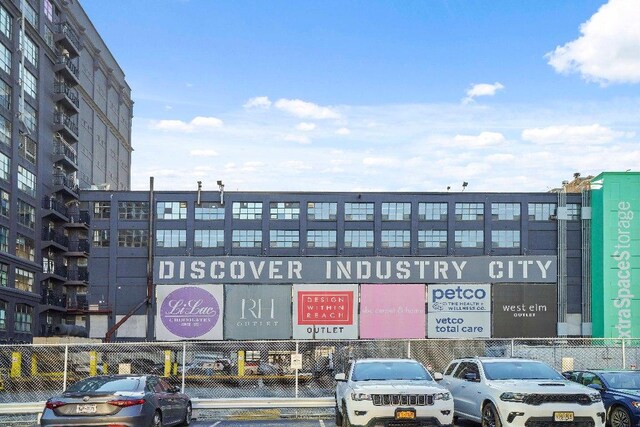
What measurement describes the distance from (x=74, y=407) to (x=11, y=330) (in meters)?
49.3

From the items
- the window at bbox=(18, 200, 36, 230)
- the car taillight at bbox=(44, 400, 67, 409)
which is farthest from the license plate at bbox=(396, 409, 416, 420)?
the window at bbox=(18, 200, 36, 230)

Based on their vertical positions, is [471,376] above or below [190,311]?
above

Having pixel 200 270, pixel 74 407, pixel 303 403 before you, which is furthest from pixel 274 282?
pixel 74 407

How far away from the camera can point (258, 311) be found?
208 ft

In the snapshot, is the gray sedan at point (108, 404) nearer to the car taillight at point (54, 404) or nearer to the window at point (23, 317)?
the car taillight at point (54, 404)

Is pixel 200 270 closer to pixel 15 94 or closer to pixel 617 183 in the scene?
pixel 15 94

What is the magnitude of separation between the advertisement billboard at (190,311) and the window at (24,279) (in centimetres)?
1203

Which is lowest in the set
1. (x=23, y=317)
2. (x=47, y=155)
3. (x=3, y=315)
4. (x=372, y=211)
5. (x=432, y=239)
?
(x=23, y=317)

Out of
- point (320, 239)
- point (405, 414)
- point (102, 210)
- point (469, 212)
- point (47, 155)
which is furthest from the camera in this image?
point (469, 212)

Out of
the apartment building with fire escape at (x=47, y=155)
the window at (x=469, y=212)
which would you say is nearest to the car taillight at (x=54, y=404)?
the apartment building with fire escape at (x=47, y=155)

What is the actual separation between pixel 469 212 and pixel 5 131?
4554cm

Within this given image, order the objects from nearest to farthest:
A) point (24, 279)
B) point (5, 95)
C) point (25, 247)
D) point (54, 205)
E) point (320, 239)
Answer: point (5, 95) → point (24, 279) → point (25, 247) → point (54, 205) → point (320, 239)

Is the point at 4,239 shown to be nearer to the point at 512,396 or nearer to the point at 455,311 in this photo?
the point at 455,311

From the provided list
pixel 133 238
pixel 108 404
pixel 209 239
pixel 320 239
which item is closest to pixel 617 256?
pixel 320 239
